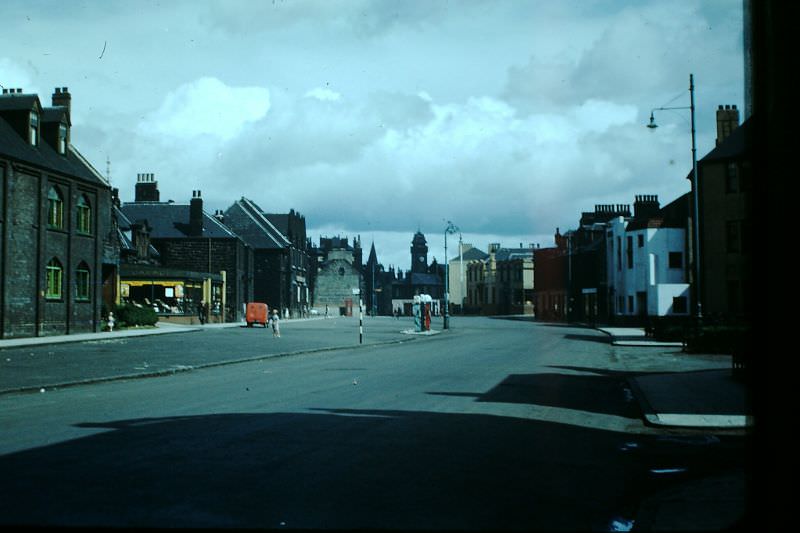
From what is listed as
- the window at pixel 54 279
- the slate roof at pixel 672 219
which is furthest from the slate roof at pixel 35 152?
the slate roof at pixel 672 219

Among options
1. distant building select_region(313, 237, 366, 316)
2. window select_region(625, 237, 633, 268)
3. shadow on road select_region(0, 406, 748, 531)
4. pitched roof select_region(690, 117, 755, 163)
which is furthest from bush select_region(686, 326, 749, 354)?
distant building select_region(313, 237, 366, 316)

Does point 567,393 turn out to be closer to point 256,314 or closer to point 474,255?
point 256,314

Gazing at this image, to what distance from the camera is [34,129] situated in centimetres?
4084

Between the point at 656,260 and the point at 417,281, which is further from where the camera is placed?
the point at 417,281

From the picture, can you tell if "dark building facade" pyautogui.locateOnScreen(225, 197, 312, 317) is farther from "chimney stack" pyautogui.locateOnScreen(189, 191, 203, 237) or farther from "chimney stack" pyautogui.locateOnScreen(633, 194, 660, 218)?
"chimney stack" pyautogui.locateOnScreen(633, 194, 660, 218)

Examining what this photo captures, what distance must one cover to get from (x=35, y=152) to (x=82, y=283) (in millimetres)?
7487

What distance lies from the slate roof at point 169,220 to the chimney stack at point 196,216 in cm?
46

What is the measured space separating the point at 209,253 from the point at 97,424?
2572 inches

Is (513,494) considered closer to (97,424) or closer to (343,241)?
(97,424)

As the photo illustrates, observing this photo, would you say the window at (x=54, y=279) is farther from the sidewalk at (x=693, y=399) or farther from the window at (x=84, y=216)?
the sidewalk at (x=693, y=399)

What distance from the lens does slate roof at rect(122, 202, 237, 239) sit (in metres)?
75.9

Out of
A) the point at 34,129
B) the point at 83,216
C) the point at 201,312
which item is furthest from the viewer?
the point at 201,312

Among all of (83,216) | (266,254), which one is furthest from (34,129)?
(266,254)

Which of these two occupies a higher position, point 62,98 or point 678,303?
point 62,98
